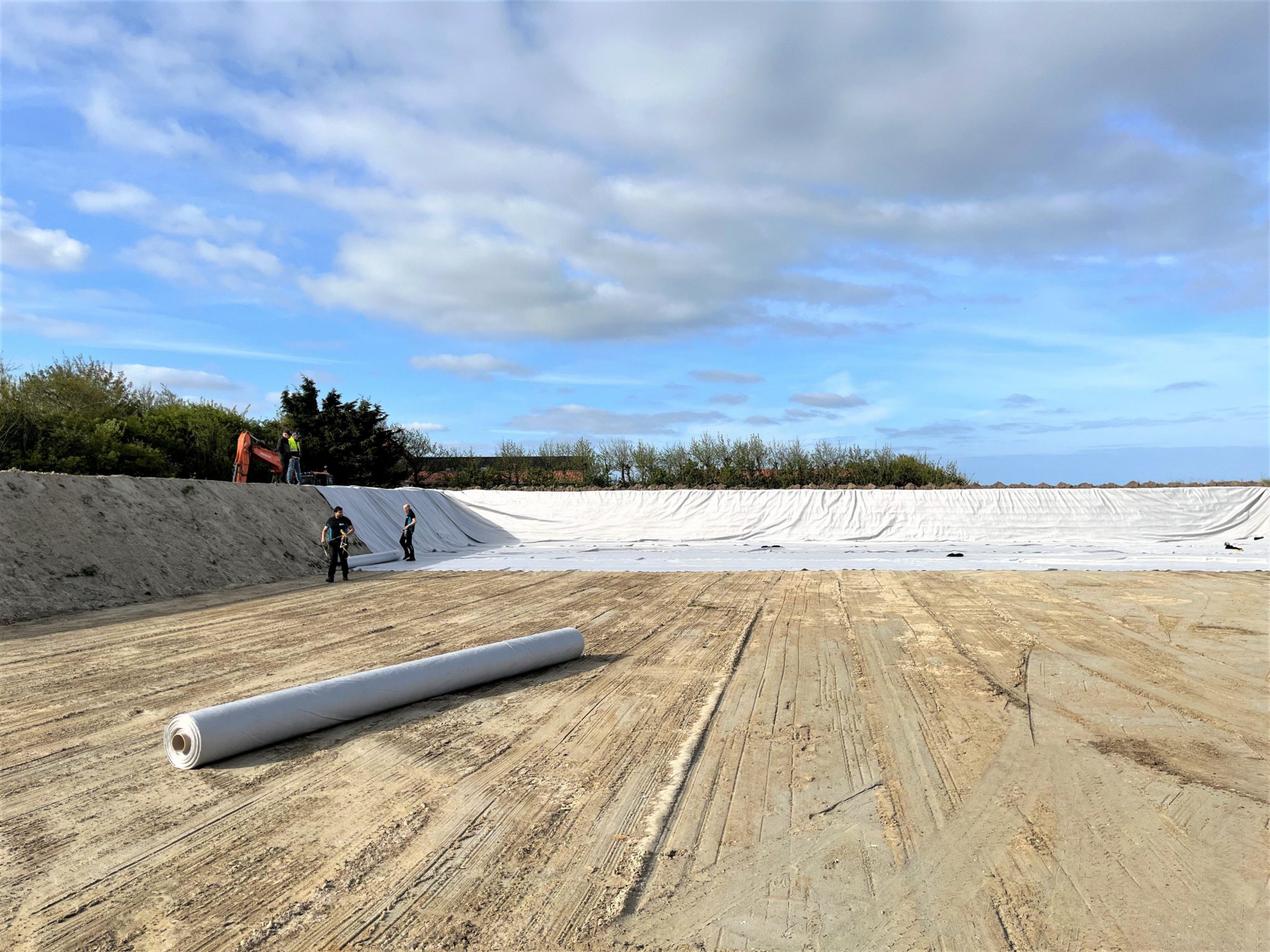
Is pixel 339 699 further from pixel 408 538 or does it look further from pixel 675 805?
pixel 408 538

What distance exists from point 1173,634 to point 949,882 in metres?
6.84

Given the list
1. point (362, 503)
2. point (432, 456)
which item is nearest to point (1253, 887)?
point (362, 503)

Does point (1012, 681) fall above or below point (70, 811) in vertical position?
above

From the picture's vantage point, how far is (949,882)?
9.78ft

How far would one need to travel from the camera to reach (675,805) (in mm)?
3682

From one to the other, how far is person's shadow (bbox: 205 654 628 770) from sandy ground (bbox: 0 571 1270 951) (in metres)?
0.03

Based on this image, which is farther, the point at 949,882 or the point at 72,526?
the point at 72,526

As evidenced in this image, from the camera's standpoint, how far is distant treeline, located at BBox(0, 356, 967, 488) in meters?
20.0

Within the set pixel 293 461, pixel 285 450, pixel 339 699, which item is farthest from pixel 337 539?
pixel 339 699

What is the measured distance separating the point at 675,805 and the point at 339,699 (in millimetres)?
2521

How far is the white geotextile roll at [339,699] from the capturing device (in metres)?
4.29

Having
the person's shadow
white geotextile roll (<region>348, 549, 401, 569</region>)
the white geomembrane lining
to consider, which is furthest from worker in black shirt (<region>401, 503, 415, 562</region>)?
the person's shadow

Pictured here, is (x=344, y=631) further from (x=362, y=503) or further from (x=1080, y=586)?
(x=362, y=503)

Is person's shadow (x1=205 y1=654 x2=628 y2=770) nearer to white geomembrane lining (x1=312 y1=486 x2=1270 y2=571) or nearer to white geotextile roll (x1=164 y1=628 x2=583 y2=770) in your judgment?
white geotextile roll (x1=164 y1=628 x2=583 y2=770)
